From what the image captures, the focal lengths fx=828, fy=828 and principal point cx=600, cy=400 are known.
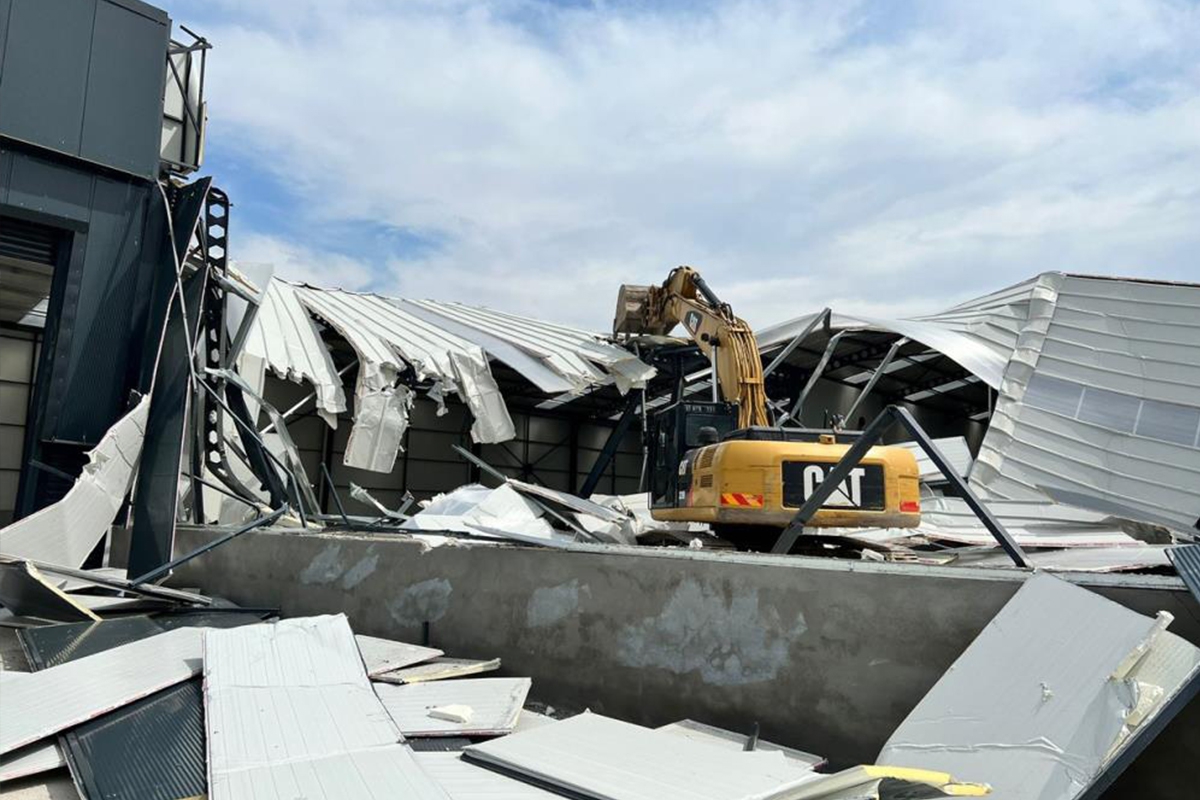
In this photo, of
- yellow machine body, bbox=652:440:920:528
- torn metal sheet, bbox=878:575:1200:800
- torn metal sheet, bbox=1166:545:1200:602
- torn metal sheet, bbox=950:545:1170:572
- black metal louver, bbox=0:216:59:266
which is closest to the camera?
torn metal sheet, bbox=878:575:1200:800

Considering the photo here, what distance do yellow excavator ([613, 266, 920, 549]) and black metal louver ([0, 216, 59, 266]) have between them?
736 cm

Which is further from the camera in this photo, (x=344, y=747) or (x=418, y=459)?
(x=418, y=459)

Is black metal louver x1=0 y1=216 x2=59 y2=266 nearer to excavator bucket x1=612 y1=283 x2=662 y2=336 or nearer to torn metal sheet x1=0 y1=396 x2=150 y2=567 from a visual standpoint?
torn metal sheet x1=0 y1=396 x2=150 y2=567

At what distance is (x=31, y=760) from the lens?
3.25 meters

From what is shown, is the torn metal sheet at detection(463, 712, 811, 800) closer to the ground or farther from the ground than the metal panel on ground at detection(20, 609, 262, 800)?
farther from the ground

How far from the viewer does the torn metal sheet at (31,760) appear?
3145 millimetres

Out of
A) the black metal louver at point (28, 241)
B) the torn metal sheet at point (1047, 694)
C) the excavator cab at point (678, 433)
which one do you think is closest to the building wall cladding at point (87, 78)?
the black metal louver at point (28, 241)

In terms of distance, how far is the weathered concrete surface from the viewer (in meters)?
3.40

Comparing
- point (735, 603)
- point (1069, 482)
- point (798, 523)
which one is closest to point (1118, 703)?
point (735, 603)

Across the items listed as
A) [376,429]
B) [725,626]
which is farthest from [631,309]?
[725,626]

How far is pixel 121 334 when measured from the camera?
360 inches

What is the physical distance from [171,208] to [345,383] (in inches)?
520

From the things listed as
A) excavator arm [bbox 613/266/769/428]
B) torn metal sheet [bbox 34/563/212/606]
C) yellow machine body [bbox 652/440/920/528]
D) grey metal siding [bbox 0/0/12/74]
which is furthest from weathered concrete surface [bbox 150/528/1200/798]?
grey metal siding [bbox 0/0/12/74]

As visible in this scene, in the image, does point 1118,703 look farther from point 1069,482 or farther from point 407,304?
point 407,304
